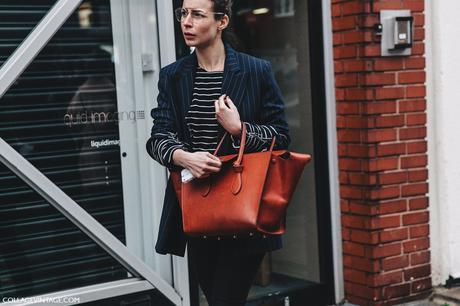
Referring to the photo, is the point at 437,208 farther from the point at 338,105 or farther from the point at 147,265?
the point at 147,265

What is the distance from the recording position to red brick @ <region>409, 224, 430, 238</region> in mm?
5523

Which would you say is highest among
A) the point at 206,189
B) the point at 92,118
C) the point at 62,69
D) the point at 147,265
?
the point at 62,69

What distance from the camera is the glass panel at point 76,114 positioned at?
14.8 feet

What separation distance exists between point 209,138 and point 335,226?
2.22 m

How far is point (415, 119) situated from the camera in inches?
216

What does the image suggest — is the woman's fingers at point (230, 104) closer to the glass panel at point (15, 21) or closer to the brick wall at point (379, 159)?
the glass panel at point (15, 21)

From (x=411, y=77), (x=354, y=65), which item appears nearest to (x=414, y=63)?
(x=411, y=77)

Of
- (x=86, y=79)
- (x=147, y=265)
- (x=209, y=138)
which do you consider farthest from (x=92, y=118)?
(x=209, y=138)

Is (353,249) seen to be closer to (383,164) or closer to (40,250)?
(383,164)

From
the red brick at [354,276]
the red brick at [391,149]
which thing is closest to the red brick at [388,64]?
the red brick at [391,149]

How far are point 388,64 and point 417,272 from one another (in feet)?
4.79

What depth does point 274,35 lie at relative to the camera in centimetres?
620

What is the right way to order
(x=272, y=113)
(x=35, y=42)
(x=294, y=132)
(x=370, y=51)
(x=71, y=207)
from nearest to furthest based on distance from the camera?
(x=272, y=113)
(x=35, y=42)
(x=71, y=207)
(x=370, y=51)
(x=294, y=132)

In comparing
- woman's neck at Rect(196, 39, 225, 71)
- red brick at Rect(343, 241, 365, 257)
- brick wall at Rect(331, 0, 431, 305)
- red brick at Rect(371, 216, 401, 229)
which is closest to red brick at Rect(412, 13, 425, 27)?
brick wall at Rect(331, 0, 431, 305)
